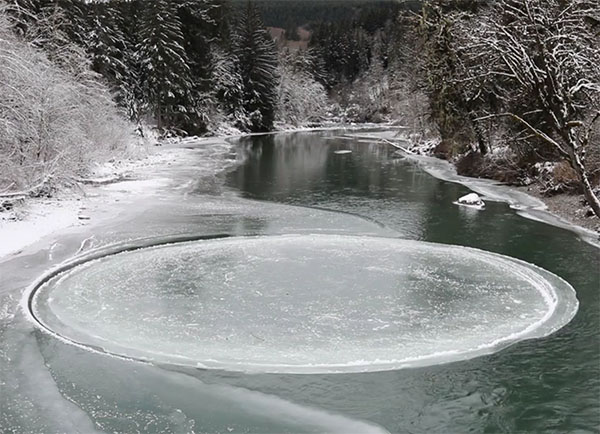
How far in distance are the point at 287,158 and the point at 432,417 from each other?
3224 cm

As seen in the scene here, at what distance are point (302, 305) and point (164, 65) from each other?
4327 centimetres

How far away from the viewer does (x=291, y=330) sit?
29.6 ft

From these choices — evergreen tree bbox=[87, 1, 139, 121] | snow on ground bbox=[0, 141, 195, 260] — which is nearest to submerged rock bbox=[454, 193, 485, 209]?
snow on ground bbox=[0, 141, 195, 260]

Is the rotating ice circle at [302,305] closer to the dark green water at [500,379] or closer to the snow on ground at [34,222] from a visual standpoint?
the dark green water at [500,379]

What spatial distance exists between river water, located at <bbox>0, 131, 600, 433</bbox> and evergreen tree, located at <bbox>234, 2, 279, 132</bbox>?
→ 51198 millimetres

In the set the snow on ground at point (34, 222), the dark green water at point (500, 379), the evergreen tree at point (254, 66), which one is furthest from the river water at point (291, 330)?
the evergreen tree at point (254, 66)

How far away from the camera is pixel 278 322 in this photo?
932cm

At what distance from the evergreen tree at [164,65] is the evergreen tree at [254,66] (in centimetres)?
1482

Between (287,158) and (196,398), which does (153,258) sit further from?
(287,158)

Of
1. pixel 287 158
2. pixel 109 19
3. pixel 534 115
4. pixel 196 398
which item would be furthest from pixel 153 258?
pixel 109 19

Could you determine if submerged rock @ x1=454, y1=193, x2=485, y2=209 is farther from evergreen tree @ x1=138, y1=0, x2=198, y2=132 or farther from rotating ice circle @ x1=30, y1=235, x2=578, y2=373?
evergreen tree @ x1=138, y1=0, x2=198, y2=132

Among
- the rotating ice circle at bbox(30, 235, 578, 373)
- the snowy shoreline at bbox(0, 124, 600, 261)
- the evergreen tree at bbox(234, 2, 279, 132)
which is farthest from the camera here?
the evergreen tree at bbox(234, 2, 279, 132)

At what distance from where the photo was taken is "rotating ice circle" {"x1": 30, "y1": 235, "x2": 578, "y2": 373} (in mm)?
8352

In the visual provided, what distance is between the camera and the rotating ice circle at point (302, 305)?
8.35 meters
